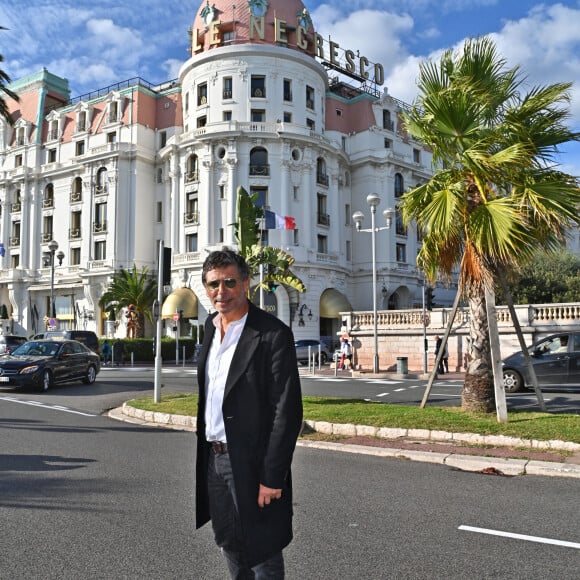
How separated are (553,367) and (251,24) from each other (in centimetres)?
3609

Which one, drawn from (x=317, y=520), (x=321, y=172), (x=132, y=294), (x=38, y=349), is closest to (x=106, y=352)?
(x=132, y=294)

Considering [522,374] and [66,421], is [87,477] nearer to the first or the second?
[66,421]

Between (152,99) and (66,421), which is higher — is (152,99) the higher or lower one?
the higher one

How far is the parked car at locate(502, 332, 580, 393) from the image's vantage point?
52.4 ft

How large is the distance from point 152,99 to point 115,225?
37.8ft

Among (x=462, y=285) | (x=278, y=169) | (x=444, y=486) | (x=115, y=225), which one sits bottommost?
(x=444, y=486)

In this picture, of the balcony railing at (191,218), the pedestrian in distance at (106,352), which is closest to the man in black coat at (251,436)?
the pedestrian in distance at (106,352)

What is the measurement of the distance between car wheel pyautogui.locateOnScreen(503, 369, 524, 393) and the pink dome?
34.8 meters

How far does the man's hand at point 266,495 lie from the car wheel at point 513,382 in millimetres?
14551

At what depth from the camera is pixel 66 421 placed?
11562mm

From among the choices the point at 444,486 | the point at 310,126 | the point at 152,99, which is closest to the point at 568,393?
the point at 444,486

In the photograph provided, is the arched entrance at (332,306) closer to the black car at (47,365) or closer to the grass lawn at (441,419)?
the black car at (47,365)

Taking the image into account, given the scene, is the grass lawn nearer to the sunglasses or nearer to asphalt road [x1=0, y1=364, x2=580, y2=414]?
asphalt road [x1=0, y1=364, x2=580, y2=414]

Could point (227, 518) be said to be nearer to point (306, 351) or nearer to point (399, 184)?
point (306, 351)
